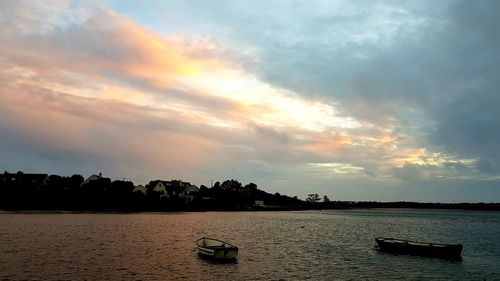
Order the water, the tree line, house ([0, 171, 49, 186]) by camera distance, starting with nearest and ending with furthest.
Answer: the water < the tree line < house ([0, 171, 49, 186])

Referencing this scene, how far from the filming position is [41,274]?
41.5 meters

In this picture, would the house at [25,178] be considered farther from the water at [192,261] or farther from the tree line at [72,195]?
the water at [192,261]

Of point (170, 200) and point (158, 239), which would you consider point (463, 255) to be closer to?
point (158, 239)

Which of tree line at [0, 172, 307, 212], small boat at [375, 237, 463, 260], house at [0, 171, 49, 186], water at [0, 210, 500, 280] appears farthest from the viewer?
house at [0, 171, 49, 186]

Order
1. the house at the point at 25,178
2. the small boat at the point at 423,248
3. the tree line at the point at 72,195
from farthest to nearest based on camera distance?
the house at the point at 25,178
the tree line at the point at 72,195
the small boat at the point at 423,248

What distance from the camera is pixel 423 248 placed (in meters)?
66.3

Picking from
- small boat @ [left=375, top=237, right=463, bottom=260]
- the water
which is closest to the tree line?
the water

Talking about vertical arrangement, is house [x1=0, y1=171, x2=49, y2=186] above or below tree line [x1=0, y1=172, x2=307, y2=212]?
above

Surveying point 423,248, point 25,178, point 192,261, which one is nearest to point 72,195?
point 25,178

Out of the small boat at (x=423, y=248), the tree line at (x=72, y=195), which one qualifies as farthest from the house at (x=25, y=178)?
the small boat at (x=423, y=248)

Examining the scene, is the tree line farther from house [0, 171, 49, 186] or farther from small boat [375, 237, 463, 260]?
small boat [375, 237, 463, 260]

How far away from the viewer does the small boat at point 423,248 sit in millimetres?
64000

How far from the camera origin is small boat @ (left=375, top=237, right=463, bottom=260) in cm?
6400

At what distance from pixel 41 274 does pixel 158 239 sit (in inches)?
1401
